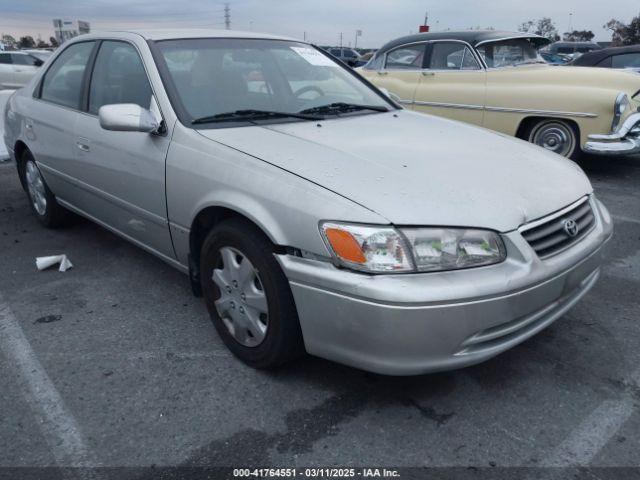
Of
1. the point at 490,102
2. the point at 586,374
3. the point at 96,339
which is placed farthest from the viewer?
the point at 490,102

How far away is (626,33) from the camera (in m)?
38.1

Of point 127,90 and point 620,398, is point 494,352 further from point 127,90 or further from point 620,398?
point 127,90

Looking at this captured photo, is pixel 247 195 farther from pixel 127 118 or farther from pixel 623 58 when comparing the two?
pixel 623 58

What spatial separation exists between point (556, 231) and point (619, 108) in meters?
4.57

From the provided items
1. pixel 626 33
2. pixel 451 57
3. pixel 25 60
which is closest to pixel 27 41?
pixel 25 60

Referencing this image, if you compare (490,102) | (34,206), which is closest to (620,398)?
(34,206)

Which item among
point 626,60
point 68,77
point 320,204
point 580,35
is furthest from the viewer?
point 580,35

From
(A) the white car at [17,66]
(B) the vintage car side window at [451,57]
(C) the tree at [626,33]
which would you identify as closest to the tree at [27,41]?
(A) the white car at [17,66]

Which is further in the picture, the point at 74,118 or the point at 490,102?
the point at 490,102

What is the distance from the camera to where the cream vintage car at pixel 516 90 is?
618 cm

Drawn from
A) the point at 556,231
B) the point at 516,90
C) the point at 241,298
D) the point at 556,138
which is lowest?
the point at 241,298

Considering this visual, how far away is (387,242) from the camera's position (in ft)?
6.69

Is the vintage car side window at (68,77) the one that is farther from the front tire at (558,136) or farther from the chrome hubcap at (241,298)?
the front tire at (558,136)

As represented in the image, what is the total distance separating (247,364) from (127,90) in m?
1.82
